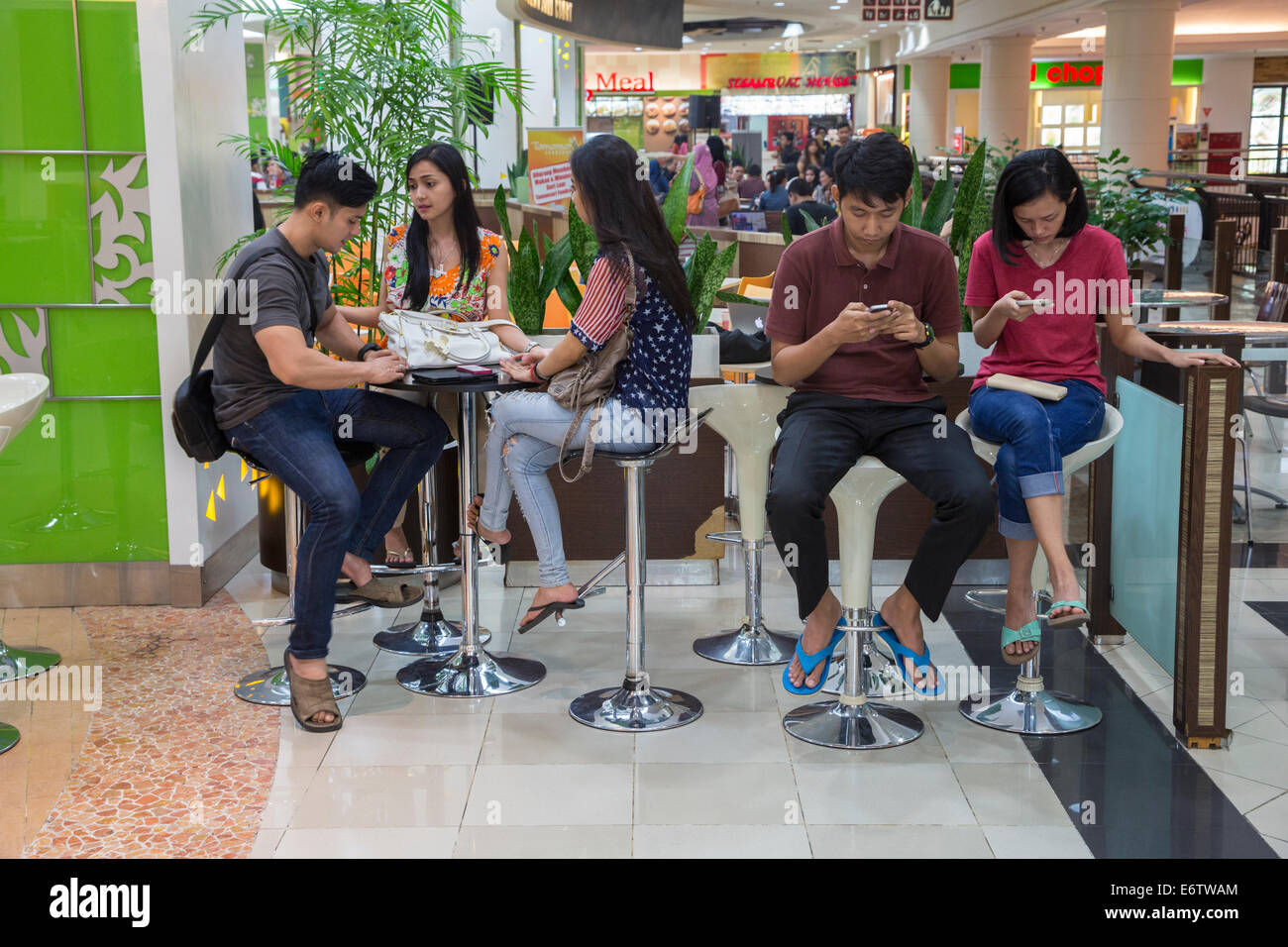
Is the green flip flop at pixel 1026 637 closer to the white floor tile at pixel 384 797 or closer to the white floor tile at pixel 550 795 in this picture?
the white floor tile at pixel 550 795

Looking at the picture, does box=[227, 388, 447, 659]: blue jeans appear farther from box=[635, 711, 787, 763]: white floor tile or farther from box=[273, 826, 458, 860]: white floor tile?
box=[635, 711, 787, 763]: white floor tile

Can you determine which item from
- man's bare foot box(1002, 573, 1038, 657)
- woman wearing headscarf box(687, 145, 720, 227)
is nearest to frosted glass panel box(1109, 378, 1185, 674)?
man's bare foot box(1002, 573, 1038, 657)

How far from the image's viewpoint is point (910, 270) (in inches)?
128

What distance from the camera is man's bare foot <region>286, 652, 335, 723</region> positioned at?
11.0ft

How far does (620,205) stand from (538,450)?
0.64 m

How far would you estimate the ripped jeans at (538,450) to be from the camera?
322 centimetres

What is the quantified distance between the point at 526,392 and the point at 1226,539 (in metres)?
1.73

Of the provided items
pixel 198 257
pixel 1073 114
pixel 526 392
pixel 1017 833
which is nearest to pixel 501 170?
pixel 198 257

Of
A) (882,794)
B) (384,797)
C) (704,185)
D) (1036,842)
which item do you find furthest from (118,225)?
(704,185)

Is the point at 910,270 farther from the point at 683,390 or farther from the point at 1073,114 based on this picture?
the point at 1073,114

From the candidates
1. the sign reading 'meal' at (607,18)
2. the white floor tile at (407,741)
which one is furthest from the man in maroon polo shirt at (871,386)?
the sign reading 'meal' at (607,18)

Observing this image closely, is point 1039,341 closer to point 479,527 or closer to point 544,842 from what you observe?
point 479,527

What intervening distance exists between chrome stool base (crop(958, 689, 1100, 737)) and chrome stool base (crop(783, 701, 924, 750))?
0.18 m

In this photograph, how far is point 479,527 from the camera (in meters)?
3.49
